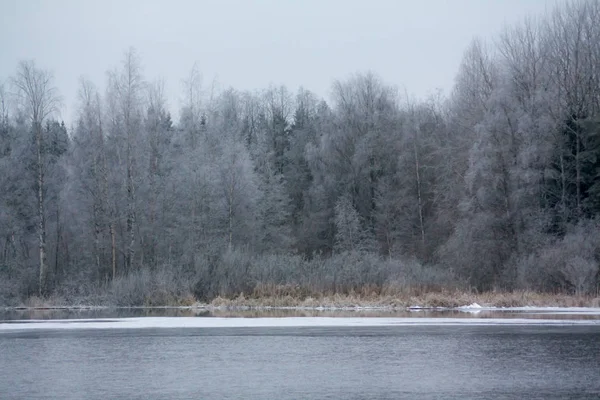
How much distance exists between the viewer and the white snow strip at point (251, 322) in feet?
90.6

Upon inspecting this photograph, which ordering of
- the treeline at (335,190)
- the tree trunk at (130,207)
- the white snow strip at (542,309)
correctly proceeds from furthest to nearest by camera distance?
the tree trunk at (130,207) < the treeline at (335,190) < the white snow strip at (542,309)

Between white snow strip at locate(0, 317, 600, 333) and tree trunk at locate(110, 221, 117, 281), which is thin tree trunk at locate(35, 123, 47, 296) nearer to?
tree trunk at locate(110, 221, 117, 281)

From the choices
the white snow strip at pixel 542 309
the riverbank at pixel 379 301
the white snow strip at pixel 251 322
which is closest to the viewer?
the white snow strip at pixel 251 322

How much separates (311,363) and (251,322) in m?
11.8

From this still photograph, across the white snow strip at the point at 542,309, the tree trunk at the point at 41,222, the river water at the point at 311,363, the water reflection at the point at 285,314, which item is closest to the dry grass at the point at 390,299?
the white snow strip at the point at 542,309

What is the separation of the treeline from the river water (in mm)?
16253

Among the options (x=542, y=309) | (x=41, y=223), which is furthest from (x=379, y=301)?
(x=41, y=223)

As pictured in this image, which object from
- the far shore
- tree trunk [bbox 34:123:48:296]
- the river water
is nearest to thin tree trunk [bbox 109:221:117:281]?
tree trunk [bbox 34:123:48:296]

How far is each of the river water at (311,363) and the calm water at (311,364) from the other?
1.0 inches

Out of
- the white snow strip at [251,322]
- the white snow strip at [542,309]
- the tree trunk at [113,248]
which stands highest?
the tree trunk at [113,248]

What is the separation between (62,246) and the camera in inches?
2411

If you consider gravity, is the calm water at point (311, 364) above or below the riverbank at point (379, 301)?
below

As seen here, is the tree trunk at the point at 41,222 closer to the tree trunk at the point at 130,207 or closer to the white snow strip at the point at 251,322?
the tree trunk at the point at 130,207

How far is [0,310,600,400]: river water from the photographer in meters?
14.6
